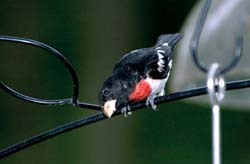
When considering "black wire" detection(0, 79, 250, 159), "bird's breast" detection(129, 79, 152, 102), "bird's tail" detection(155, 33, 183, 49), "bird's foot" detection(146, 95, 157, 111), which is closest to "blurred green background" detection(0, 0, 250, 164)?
"bird's tail" detection(155, 33, 183, 49)

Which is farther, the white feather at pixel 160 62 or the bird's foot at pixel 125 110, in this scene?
the white feather at pixel 160 62

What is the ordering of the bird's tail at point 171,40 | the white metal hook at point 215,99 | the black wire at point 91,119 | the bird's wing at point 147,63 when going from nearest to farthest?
the white metal hook at point 215,99 → the black wire at point 91,119 → the bird's wing at point 147,63 → the bird's tail at point 171,40

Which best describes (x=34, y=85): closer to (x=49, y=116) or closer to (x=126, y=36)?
(x=49, y=116)

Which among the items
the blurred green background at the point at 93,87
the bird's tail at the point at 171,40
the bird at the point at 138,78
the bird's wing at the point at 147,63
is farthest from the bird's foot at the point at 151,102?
the blurred green background at the point at 93,87

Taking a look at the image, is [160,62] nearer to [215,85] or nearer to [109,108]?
[109,108]

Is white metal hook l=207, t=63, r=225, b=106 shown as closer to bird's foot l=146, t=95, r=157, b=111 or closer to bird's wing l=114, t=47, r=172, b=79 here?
bird's foot l=146, t=95, r=157, b=111

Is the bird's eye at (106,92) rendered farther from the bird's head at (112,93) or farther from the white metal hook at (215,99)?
the white metal hook at (215,99)

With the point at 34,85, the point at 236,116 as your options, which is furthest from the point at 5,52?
the point at 236,116

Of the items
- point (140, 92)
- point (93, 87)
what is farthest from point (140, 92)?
point (93, 87)
